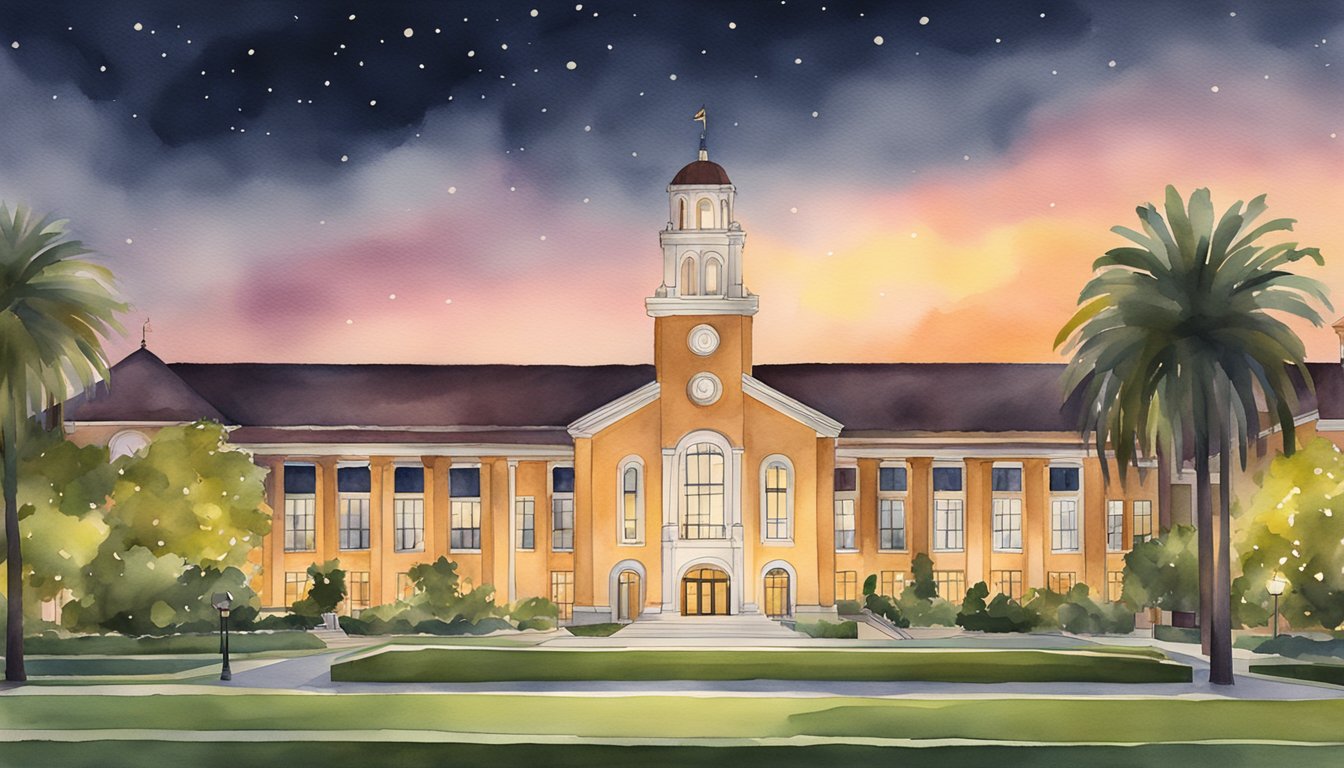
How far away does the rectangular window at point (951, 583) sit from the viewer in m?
76.5

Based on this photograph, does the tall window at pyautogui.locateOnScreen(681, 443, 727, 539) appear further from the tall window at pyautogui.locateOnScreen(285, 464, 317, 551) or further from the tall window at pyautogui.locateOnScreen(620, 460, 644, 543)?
the tall window at pyautogui.locateOnScreen(285, 464, 317, 551)

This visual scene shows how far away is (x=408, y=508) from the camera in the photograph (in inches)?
3024

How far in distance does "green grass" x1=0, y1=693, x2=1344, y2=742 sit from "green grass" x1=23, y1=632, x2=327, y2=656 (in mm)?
12492

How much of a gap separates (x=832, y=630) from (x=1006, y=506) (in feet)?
63.0

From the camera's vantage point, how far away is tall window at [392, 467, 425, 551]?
251 ft

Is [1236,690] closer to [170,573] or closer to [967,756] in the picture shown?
[967,756]

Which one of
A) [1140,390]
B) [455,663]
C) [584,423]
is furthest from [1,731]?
[584,423]

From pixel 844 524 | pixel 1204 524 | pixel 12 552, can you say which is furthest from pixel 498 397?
pixel 1204 524

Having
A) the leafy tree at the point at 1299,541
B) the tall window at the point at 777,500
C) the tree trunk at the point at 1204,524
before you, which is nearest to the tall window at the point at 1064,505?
the tall window at the point at 777,500

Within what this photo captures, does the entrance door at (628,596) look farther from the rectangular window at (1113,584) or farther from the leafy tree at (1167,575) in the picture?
the rectangular window at (1113,584)

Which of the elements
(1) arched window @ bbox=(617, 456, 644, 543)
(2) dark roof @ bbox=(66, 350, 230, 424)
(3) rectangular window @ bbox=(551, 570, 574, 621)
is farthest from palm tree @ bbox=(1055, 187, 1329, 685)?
(2) dark roof @ bbox=(66, 350, 230, 424)

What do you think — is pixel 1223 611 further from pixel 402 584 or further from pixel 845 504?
pixel 402 584

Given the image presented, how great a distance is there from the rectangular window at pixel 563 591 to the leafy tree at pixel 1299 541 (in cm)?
2954

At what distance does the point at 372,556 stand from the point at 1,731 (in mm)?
41068
